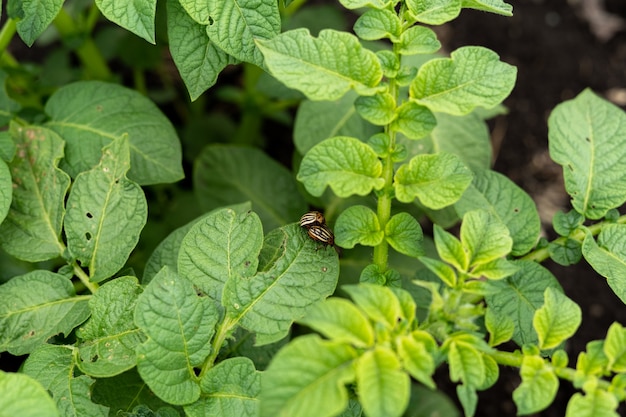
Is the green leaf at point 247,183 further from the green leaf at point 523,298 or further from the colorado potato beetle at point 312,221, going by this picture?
the green leaf at point 523,298

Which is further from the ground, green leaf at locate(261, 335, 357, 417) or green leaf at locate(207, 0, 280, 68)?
green leaf at locate(207, 0, 280, 68)

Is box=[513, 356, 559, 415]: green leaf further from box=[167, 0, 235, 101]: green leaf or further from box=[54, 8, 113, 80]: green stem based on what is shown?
box=[54, 8, 113, 80]: green stem

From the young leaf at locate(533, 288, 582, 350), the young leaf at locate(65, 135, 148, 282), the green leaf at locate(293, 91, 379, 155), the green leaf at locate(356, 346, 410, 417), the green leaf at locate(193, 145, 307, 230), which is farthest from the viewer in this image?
the green leaf at locate(193, 145, 307, 230)

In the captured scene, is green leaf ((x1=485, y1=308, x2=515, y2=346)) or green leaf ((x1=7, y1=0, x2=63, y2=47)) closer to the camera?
green leaf ((x1=485, y1=308, x2=515, y2=346))

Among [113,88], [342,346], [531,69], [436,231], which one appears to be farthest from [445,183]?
[531,69]

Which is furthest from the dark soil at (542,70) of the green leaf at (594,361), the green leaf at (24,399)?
the green leaf at (24,399)

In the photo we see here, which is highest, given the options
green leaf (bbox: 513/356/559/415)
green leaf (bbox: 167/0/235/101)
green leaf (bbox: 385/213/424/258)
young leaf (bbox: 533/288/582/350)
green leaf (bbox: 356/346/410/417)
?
green leaf (bbox: 167/0/235/101)

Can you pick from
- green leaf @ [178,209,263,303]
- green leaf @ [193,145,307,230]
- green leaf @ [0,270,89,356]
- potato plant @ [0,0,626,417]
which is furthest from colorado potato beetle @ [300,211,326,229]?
green leaf @ [193,145,307,230]
